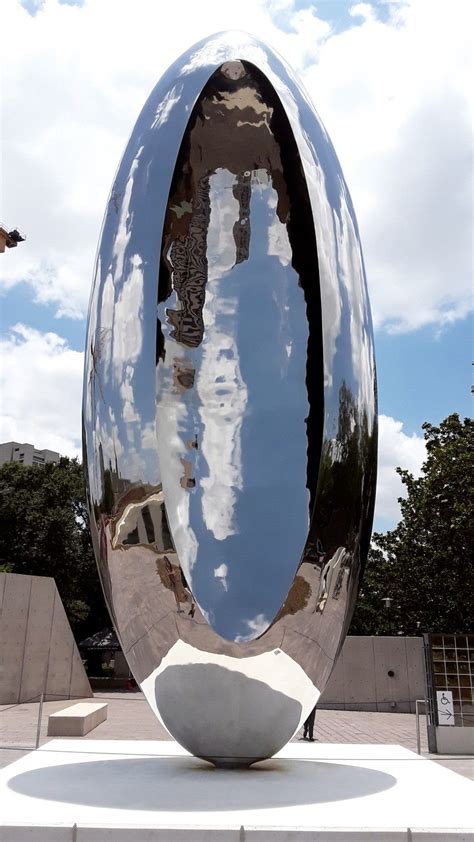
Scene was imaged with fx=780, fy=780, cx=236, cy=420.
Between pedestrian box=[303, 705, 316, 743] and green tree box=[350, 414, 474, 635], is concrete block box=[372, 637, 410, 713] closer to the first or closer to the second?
green tree box=[350, 414, 474, 635]

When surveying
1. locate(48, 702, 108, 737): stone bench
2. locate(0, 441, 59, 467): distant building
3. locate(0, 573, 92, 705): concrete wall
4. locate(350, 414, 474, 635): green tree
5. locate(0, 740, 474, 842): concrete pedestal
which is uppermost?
locate(0, 441, 59, 467): distant building

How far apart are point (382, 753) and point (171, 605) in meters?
4.43

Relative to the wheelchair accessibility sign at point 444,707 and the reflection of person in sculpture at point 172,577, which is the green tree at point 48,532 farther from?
the reflection of person in sculpture at point 172,577

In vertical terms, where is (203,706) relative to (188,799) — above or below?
above

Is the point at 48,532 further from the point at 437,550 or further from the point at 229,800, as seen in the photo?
the point at 229,800

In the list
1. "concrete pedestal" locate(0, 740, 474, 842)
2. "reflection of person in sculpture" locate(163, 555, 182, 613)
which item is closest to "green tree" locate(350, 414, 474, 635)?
"concrete pedestal" locate(0, 740, 474, 842)

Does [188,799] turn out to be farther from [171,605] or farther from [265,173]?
[265,173]

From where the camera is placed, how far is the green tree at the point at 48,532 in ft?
133

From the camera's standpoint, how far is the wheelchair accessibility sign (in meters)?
14.5

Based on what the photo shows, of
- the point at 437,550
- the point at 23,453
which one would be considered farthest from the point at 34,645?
the point at 23,453

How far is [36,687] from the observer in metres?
23.6

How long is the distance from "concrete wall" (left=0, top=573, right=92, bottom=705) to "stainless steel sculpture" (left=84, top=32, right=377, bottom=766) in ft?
54.6

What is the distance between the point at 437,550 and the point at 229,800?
25334 mm

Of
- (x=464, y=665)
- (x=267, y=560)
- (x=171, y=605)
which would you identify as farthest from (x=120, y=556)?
(x=464, y=665)
